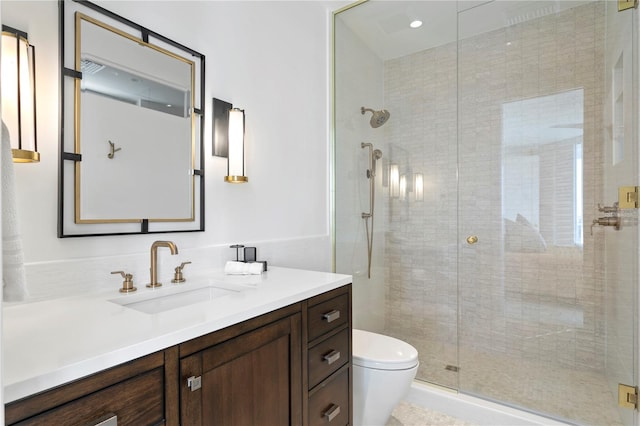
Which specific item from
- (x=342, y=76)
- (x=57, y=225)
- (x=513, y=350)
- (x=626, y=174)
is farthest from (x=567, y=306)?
(x=57, y=225)

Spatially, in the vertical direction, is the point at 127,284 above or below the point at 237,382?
above

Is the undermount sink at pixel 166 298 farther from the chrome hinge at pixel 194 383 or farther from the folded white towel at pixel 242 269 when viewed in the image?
the chrome hinge at pixel 194 383

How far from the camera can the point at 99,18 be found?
1249mm

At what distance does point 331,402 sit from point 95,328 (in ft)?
3.03

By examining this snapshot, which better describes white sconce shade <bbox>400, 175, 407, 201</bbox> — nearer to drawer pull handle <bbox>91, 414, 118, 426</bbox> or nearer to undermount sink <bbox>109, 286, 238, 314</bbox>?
undermount sink <bbox>109, 286, 238, 314</bbox>

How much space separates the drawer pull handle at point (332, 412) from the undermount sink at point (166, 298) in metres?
0.58

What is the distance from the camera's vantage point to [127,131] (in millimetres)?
1324

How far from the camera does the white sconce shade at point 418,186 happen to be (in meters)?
2.57

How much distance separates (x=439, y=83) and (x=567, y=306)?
1.69 metres

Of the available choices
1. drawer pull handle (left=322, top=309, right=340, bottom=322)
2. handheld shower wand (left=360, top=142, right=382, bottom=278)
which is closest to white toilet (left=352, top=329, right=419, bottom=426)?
drawer pull handle (left=322, top=309, right=340, bottom=322)

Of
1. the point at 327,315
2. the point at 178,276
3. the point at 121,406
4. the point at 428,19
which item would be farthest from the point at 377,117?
the point at 121,406

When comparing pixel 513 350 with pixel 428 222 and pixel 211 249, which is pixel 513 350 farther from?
pixel 211 249

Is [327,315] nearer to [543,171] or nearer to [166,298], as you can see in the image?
[166,298]

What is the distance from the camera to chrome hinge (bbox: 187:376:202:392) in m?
0.84
